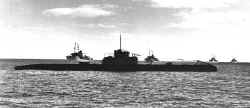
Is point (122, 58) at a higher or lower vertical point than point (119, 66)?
higher

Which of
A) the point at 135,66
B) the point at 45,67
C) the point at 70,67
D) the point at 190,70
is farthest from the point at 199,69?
the point at 45,67

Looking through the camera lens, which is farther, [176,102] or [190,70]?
[190,70]

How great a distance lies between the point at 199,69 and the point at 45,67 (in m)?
54.2

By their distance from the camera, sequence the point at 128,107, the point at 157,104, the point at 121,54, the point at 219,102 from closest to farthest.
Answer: the point at 128,107, the point at 157,104, the point at 219,102, the point at 121,54

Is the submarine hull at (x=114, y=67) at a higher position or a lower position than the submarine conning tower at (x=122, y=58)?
lower

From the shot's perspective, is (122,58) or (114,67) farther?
(122,58)

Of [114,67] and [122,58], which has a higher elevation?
[122,58]

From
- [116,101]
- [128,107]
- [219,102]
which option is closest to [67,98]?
[116,101]

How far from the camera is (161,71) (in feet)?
405

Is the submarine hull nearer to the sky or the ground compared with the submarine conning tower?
nearer to the ground

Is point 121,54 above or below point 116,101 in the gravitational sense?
above

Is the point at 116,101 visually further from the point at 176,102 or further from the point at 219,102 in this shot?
the point at 219,102

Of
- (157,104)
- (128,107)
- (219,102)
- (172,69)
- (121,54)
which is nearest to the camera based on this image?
(128,107)

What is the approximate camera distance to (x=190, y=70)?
4892 inches
